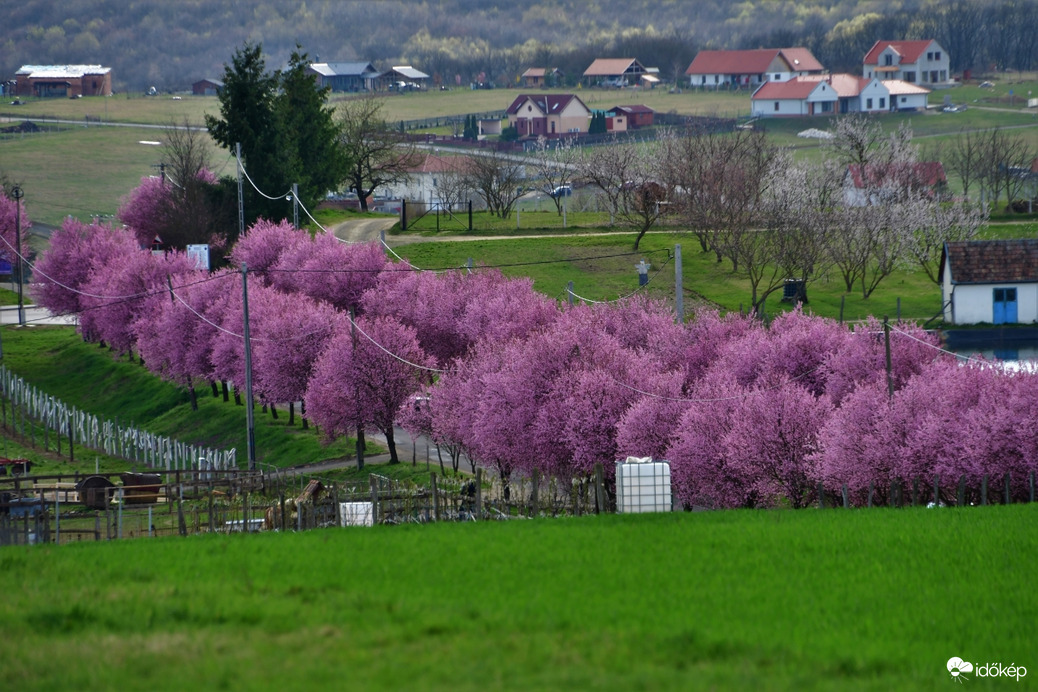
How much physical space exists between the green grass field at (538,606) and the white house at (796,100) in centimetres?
14456

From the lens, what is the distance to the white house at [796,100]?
536 ft

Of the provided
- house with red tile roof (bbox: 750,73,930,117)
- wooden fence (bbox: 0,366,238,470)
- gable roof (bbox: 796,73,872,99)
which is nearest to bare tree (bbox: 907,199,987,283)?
wooden fence (bbox: 0,366,238,470)

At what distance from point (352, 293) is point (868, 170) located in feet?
130

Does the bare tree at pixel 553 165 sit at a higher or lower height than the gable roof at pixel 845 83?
lower

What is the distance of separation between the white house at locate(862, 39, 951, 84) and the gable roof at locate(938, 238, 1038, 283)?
136 meters

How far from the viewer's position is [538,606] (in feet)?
58.7

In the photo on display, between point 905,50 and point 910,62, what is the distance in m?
3.24

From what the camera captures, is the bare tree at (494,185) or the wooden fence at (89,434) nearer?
the wooden fence at (89,434)

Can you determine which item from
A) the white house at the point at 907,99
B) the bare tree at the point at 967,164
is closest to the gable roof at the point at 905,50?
the white house at the point at 907,99

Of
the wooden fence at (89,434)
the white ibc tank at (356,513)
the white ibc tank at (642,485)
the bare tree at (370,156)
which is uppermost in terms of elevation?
the bare tree at (370,156)

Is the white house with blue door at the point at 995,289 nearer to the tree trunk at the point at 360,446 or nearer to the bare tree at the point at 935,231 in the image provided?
the bare tree at the point at 935,231

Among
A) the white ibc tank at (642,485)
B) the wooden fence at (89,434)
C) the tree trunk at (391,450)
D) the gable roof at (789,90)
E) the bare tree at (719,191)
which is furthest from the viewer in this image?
the gable roof at (789,90)

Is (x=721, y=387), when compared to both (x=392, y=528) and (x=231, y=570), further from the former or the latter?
(x=231, y=570)

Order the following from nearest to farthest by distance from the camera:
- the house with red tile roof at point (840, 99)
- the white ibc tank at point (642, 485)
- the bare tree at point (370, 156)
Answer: the white ibc tank at point (642, 485)
the bare tree at point (370, 156)
the house with red tile roof at point (840, 99)
